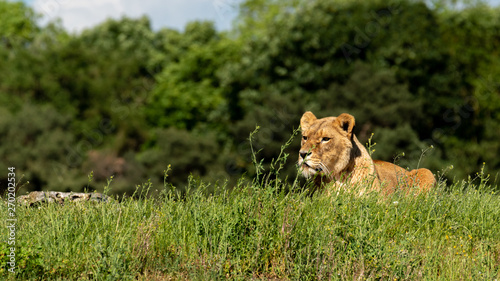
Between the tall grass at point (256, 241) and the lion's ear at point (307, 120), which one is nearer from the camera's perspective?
the tall grass at point (256, 241)

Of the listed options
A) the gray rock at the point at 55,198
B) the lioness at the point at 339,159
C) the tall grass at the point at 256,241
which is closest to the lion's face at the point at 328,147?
the lioness at the point at 339,159

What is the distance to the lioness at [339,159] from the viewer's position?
948 centimetres

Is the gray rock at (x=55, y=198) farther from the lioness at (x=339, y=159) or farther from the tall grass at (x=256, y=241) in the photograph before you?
the lioness at (x=339, y=159)

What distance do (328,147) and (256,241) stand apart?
259 cm

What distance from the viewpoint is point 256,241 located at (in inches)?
298

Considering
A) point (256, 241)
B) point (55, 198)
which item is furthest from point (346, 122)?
point (55, 198)

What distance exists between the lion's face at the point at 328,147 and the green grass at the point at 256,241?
0.90 meters

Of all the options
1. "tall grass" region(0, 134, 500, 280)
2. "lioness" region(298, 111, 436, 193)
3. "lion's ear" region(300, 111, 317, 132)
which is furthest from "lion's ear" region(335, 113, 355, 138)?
"tall grass" region(0, 134, 500, 280)

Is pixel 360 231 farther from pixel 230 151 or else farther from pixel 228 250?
pixel 230 151

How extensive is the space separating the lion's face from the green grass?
2.97ft

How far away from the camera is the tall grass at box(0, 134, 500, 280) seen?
7.18 meters

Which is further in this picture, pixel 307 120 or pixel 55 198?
pixel 307 120

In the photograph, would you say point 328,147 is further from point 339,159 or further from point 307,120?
point 307,120

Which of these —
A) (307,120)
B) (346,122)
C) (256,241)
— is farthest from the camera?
(307,120)
